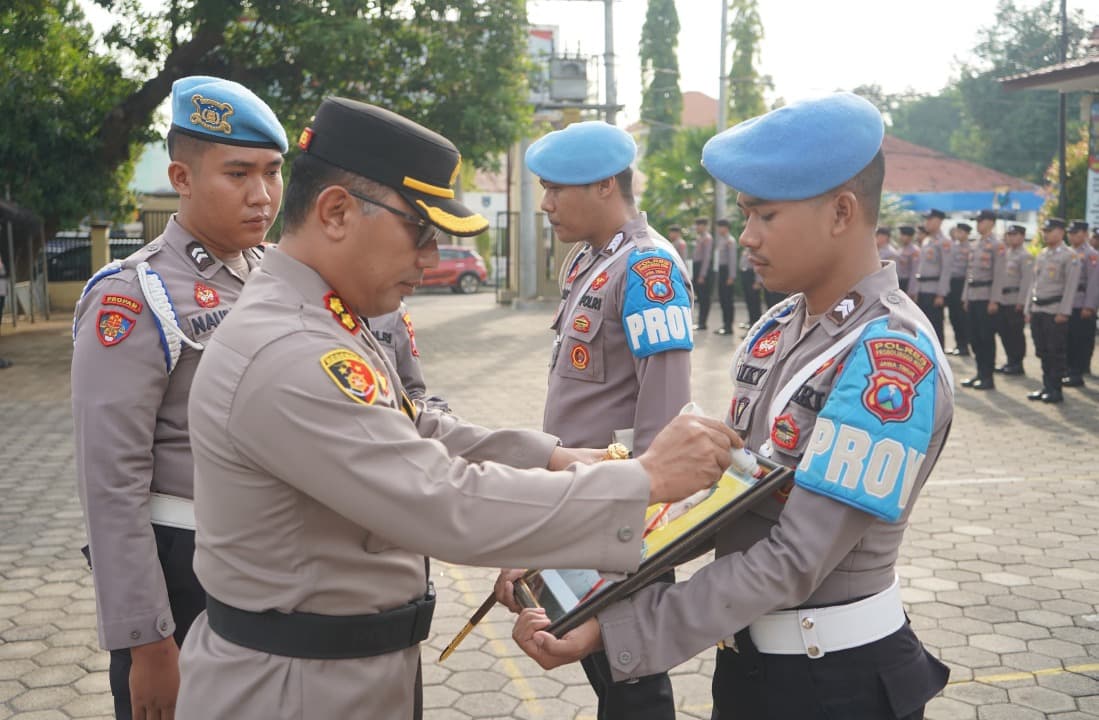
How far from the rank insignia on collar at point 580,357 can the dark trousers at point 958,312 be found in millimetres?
13026

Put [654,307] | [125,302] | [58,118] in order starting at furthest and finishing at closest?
[58,118] → [654,307] → [125,302]

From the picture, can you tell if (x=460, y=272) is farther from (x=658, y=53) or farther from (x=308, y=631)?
(x=658, y=53)

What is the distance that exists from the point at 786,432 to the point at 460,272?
28.8m

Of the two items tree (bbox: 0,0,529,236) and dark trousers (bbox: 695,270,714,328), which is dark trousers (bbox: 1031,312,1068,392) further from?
tree (bbox: 0,0,529,236)

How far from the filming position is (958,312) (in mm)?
15258

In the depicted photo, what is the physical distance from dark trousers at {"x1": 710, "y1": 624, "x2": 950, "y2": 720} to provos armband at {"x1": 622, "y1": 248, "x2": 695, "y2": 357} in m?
1.30

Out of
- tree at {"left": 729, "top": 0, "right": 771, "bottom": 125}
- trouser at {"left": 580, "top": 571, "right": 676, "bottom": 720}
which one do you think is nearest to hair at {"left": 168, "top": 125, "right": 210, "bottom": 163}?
trouser at {"left": 580, "top": 571, "right": 676, "bottom": 720}

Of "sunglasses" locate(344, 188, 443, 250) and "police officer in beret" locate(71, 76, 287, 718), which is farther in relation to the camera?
"police officer in beret" locate(71, 76, 287, 718)

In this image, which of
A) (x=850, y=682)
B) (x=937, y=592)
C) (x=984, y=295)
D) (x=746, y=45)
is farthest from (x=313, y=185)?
(x=746, y=45)

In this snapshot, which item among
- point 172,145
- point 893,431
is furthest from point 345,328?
point 172,145

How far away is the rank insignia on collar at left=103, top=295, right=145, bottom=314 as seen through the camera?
7.90ft

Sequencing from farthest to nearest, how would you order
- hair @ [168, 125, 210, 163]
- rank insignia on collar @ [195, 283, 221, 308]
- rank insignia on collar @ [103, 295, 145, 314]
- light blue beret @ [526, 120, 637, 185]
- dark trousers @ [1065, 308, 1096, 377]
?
dark trousers @ [1065, 308, 1096, 377] → light blue beret @ [526, 120, 637, 185] → hair @ [168, 125, 210, 163] → rank insignia on collar @ [195, 283, 221, 308] → rank insignia on collar @ [103, 295, 145, 314]

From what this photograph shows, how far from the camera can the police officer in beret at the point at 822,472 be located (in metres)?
1.81

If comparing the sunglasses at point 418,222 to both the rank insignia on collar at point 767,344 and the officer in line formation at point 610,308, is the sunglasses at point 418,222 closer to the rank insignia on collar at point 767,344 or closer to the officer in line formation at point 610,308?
the rank insignia on collar at point 767,344
